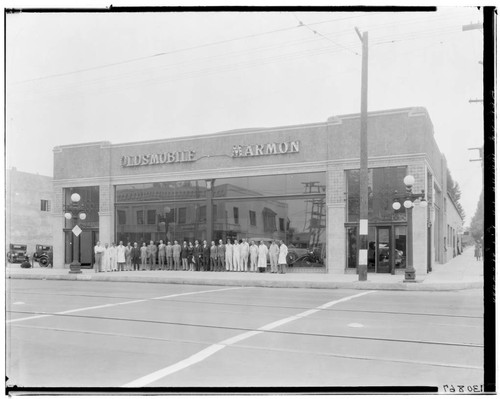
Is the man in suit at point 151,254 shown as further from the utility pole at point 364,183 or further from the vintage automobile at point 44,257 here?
the utility pole at point 364,183

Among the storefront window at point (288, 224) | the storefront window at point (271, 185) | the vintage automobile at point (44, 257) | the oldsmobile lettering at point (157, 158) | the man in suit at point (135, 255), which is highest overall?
the oldsmobile lettering at point (157, 158)

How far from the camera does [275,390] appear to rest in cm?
605

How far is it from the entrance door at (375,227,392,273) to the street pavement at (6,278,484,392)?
9122 millimetres

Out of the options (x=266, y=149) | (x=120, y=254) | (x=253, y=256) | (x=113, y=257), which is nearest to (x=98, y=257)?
(x=113, y=257)

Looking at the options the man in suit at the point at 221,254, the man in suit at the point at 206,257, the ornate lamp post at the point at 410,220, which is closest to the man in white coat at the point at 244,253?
the man in suit at the point at 221,254

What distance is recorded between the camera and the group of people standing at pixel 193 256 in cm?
2516

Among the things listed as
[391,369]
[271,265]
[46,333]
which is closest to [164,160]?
[271,265]

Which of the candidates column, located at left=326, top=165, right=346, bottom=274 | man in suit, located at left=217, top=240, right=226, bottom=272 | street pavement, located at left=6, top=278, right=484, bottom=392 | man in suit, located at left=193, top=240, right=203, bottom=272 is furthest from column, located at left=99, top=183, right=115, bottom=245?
street pavement, located at left=6, top=278, right=484, bottom=392

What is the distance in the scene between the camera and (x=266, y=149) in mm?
26250

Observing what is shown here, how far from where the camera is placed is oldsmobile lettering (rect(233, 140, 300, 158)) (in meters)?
25.6

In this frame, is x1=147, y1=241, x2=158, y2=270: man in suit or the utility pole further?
x1=147, y1=241, x2=158, y2=270: man in suit

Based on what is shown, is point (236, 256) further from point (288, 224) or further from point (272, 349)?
point (272, 349)

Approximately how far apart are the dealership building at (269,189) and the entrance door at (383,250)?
0.04 m

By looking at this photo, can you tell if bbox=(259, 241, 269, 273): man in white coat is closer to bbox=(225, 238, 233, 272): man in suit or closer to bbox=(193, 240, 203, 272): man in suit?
bbox=(225, 238, 233, 272): man in suit
